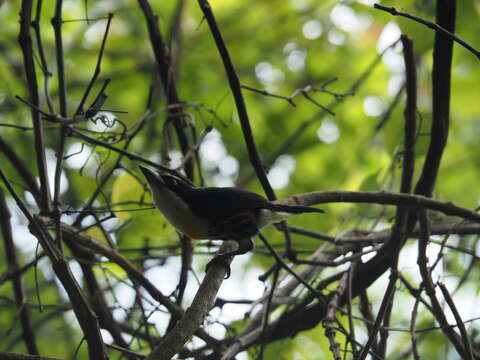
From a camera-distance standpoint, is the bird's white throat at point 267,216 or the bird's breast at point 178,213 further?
the bird's white throat at point 267,216

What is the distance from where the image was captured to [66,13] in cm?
515

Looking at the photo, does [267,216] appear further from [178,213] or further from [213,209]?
[178,213]

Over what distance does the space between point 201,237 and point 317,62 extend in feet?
9.89

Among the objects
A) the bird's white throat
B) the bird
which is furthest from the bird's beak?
the bird's white throat

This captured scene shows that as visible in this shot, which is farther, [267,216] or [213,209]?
[267,216]

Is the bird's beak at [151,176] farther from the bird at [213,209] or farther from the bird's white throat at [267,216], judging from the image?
the bird's white throat at [267,216]

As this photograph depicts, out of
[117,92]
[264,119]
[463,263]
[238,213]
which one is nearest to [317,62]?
[264,119]

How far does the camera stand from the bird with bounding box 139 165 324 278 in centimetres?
252

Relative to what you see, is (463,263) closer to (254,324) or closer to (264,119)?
(254,324)

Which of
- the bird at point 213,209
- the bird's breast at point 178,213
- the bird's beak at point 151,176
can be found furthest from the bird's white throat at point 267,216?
the bird's beak at point 151,176

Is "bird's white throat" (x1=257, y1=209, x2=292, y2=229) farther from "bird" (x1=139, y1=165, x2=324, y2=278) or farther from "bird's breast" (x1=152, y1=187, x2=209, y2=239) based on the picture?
"bird's breast" (x1=152, y1=187, x2=209, y2=239)

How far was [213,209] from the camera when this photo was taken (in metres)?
2.61

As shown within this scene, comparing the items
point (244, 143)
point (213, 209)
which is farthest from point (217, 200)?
point (244, 143)

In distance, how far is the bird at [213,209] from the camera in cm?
252
